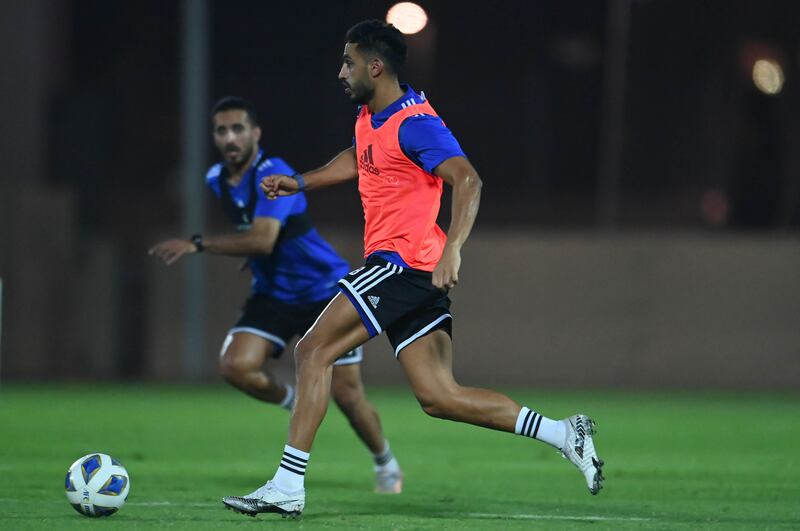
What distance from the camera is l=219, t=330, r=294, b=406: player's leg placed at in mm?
9102

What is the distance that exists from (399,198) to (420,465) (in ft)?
11.7

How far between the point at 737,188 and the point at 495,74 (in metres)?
3.61

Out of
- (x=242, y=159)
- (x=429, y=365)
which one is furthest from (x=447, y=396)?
(x=242, y=159)

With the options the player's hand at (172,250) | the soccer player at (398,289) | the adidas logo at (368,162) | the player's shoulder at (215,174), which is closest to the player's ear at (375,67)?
the soccer player at (398,289)

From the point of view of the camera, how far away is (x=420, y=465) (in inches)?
409

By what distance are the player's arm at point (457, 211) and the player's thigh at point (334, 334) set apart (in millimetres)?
605

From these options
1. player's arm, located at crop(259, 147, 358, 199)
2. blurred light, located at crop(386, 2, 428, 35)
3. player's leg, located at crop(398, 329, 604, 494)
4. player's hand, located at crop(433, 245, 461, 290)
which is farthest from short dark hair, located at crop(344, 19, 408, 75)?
blurred light, located at crop(386, 2, 428, 35)

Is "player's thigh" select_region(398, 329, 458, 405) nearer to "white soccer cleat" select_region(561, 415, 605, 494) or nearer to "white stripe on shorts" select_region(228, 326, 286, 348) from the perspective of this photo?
"white soccer cleat" select_region(561, 415, 605, 494)

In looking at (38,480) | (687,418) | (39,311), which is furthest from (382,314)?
(39,311)

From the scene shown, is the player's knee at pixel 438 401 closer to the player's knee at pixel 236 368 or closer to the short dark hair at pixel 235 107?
the player's knee at pixel 236 368

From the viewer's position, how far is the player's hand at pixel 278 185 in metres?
7.58

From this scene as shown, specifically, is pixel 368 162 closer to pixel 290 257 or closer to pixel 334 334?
pixel 334 334

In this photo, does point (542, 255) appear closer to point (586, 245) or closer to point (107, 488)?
point (586, 245)

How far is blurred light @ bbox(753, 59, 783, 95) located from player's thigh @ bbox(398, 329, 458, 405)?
13390 millimetres
